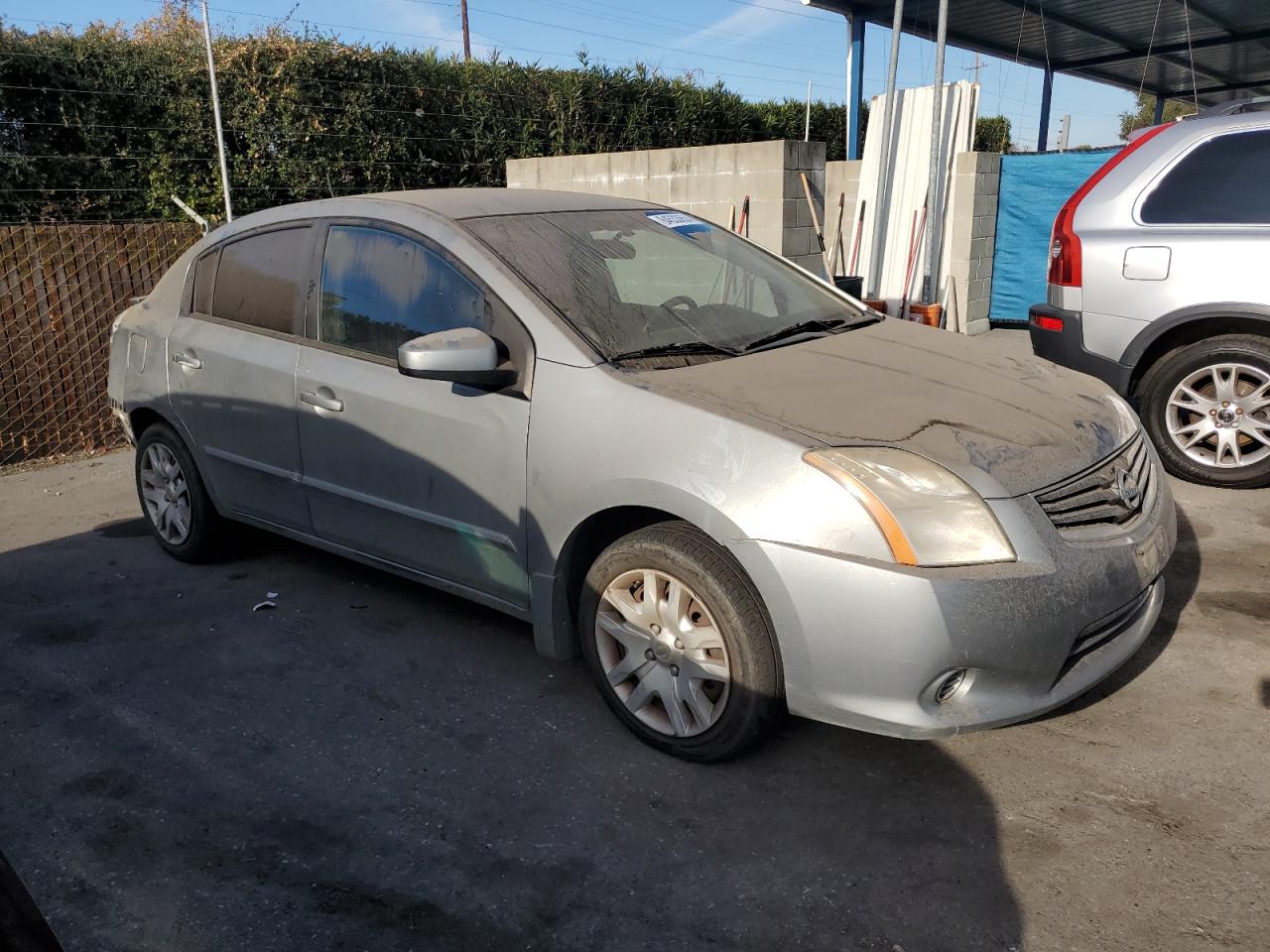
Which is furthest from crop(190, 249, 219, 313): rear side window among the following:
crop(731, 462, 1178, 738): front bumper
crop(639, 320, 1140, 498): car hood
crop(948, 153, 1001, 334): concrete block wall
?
crop(948, 153, 1001, 334): concrete block wall

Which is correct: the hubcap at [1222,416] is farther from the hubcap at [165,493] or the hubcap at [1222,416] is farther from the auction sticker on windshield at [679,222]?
the hubcap at [165,493]

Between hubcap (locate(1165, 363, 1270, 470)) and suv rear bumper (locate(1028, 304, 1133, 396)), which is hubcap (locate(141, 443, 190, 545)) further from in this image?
hubcap (locate(1165, 363, 1270, 470))

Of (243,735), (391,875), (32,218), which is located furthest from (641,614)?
(32,218)

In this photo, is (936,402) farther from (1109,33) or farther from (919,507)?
(1109,33)

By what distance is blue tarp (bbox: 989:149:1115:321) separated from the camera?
1009 centimetres

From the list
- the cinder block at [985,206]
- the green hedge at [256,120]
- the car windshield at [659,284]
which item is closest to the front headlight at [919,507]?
the car windshield at [659,284]

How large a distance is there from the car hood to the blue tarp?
23.8ft

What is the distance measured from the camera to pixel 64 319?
725 centimetres

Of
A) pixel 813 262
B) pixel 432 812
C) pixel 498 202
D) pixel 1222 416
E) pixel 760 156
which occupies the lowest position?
pixel 432 812

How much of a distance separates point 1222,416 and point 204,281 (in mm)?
5098

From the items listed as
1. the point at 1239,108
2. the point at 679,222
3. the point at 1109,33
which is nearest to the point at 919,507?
the point at 679,222

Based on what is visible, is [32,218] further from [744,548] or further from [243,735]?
[744,548]

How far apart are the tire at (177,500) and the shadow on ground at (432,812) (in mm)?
764

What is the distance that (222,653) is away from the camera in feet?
13.3
